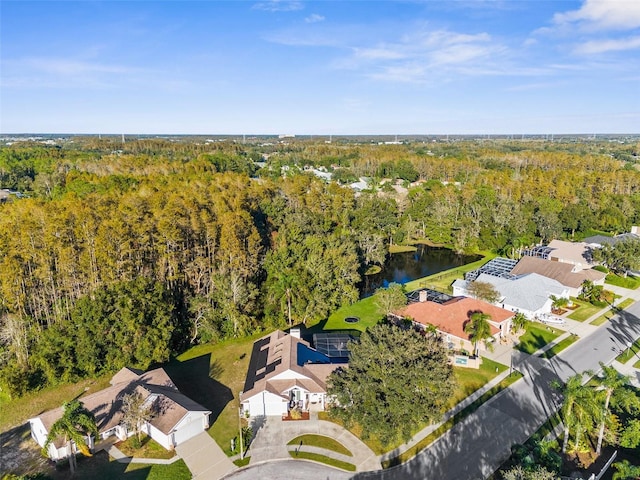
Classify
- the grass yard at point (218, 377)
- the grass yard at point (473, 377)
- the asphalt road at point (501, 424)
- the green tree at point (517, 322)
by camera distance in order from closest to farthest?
the asphalt road at point (501, 424) → the grass yard at point (218, 377) → the grass yard at point (473, 377) → the green tree at point (517, 322)

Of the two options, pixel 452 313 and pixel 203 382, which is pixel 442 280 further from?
pixel 203 382

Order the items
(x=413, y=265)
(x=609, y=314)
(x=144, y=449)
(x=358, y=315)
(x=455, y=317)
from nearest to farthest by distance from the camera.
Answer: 1. (x=144, y=449)
2. (x=455, y=317)
3. (x=609, y=314)
4. (x=358, y=315)
5. (x=413, y=265)

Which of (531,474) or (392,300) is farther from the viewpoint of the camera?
(392,300)

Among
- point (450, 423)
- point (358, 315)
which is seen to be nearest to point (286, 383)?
point (450, 423)

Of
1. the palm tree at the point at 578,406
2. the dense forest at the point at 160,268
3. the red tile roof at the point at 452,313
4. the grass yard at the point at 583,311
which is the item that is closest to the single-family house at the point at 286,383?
the dense forest at the point at 160,268

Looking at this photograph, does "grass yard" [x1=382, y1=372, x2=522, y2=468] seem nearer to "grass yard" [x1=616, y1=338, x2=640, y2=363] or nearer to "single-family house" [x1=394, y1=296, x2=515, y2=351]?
"single-family house" [x1=394, y1=296, x2=515, y2=351]

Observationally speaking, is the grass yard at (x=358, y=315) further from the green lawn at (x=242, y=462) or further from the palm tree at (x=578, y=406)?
the palm tree at (x=578, y=406)

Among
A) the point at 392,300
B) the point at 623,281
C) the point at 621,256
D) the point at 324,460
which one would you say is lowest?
the point at 324,460
